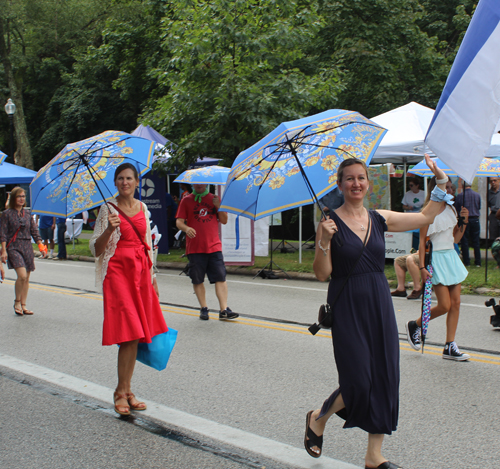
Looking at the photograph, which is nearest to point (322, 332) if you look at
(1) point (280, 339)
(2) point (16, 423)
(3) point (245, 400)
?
(1) point (280, 339)

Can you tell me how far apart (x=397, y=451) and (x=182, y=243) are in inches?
611

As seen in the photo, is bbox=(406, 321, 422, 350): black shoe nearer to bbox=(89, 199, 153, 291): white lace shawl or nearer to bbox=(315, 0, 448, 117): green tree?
bbox=(89, 199, 153, 291): white lace shawl

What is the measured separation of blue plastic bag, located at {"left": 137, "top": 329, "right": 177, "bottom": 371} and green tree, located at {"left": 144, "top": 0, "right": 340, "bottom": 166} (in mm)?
10012

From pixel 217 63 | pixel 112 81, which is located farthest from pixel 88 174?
pixel 112 81

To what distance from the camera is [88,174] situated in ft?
19.9

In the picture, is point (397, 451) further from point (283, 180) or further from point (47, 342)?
point (47, 342)

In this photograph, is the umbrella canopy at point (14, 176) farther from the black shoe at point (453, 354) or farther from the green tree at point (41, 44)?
the green tree at point (41, 44)

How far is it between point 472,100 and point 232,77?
1185 cm

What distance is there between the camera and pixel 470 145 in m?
3.13

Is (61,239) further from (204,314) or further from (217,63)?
(204,314)

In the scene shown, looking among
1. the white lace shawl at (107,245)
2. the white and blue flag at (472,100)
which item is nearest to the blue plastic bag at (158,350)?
the white lace shawl at (107,245)

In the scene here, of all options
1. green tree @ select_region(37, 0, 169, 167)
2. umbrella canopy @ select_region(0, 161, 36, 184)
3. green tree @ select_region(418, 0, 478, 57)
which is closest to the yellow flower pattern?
umbrella canopy @ select_region(0, 161, 36, 184)

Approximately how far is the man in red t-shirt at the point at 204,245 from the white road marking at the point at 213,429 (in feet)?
9.52

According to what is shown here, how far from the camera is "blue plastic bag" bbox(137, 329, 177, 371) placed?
4.82m
